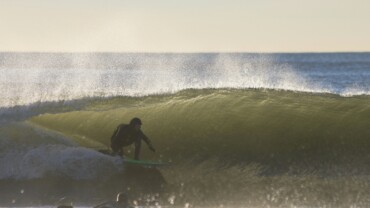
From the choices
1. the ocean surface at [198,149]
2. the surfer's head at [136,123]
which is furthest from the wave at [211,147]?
the surfer's head at [136,123]

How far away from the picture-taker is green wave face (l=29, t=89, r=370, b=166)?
19156 millimetres

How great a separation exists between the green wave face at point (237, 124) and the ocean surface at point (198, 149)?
30 millimetres

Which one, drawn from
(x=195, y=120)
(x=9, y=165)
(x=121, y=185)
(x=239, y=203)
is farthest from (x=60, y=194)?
(x=195, y=120)

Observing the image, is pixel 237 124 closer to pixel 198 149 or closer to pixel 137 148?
pixel 198 149

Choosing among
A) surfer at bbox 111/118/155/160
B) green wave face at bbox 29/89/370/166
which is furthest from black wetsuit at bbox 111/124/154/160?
green wave face at bbox 29/89/370/166

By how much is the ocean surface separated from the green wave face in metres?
0.03

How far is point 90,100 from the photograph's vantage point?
24.8 meters

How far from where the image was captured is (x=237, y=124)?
20.9 meters

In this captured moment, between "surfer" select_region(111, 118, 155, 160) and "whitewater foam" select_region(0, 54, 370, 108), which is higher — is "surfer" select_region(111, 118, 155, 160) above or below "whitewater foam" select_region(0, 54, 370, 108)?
below

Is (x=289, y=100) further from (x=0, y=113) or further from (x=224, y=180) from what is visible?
(x=0, y=113)

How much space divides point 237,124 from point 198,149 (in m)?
1.83

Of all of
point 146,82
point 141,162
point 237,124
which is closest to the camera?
point 141,162

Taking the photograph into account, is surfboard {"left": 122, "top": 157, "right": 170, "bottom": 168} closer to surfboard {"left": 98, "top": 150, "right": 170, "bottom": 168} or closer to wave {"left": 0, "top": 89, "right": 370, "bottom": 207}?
surfboard {"left": 98, "top": 150, "right": 170, "bottom": 168}

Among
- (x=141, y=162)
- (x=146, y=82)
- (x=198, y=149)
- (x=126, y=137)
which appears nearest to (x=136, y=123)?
(x=126, y=137)
